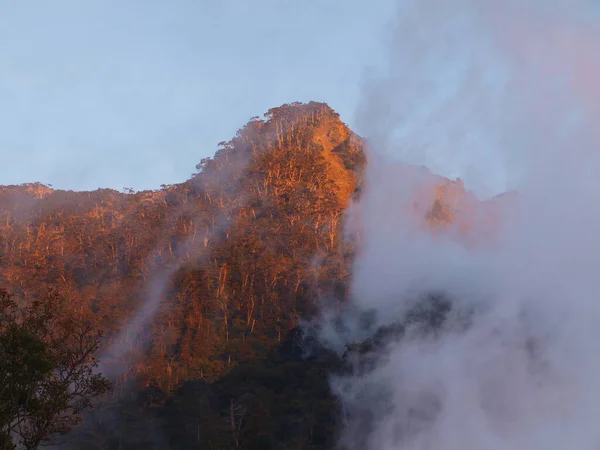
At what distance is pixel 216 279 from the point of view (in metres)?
66.2

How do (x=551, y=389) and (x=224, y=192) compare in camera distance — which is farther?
(x=224, y=192)

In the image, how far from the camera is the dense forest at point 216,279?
149 feet

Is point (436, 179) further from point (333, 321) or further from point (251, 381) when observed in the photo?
point (251, 381)

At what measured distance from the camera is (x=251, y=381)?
51.6 metres

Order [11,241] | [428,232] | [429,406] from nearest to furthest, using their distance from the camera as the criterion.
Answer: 1. [429,406]
2. [11,241]
3. [428,232]

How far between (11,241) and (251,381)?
148ft

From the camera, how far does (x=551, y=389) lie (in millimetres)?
35406

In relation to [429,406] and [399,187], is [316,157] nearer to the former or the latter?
[399,187]

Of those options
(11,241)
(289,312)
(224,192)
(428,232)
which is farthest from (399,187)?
(11,241)

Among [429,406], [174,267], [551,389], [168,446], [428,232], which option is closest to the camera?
[551,389]

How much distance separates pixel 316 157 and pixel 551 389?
196 ft

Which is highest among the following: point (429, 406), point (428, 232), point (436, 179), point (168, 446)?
point (436, 179)

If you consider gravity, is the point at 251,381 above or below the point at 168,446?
above

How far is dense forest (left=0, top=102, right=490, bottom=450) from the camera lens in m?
45.5
